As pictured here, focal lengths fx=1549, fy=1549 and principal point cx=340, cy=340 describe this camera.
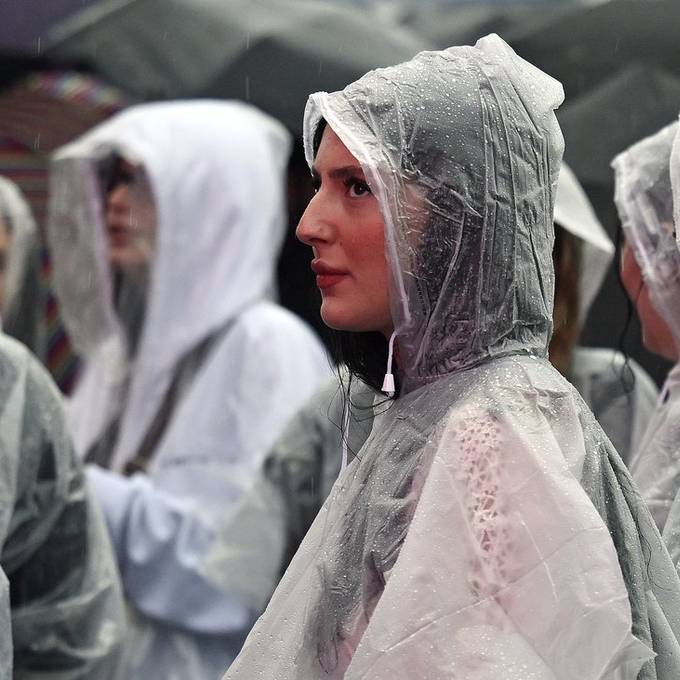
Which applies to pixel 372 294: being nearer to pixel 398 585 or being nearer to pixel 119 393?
pixel 398 585

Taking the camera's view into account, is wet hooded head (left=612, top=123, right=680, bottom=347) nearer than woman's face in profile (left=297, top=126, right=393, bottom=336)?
→ No

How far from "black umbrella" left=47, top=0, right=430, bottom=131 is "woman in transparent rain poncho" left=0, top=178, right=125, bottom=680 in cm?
406

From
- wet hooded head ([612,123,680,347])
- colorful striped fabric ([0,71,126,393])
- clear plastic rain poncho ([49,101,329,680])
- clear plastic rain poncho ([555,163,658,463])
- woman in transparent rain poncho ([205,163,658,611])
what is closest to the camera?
wet hooded head ([612,123,680,347])

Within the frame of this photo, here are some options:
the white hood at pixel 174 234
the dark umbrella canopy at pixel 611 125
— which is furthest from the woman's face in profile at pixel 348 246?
the dark umbrella canopy at pixel 611 125

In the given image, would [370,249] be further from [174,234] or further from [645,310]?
[174,234]

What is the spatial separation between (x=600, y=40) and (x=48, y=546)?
4562 mm

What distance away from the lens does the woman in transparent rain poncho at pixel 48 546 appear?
3.13 metres

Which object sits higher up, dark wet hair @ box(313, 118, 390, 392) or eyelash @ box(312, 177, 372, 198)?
eyelash @ box(312, 177, 372, 198)

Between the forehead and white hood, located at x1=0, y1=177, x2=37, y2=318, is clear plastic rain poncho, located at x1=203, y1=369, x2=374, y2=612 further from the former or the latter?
the forehead

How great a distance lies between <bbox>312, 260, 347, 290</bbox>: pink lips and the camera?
2.31 metres

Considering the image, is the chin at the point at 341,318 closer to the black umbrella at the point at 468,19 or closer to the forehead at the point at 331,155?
the forehead at the point at 331,155

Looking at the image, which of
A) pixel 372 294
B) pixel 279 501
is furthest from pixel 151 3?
pixel 372 294

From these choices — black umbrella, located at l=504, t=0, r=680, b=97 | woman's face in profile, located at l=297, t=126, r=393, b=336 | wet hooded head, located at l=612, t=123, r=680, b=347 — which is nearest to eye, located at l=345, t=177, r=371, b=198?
woman's face in profile, located at l=297, t=126, r=393, b=336

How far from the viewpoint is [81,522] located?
11.2 ft
